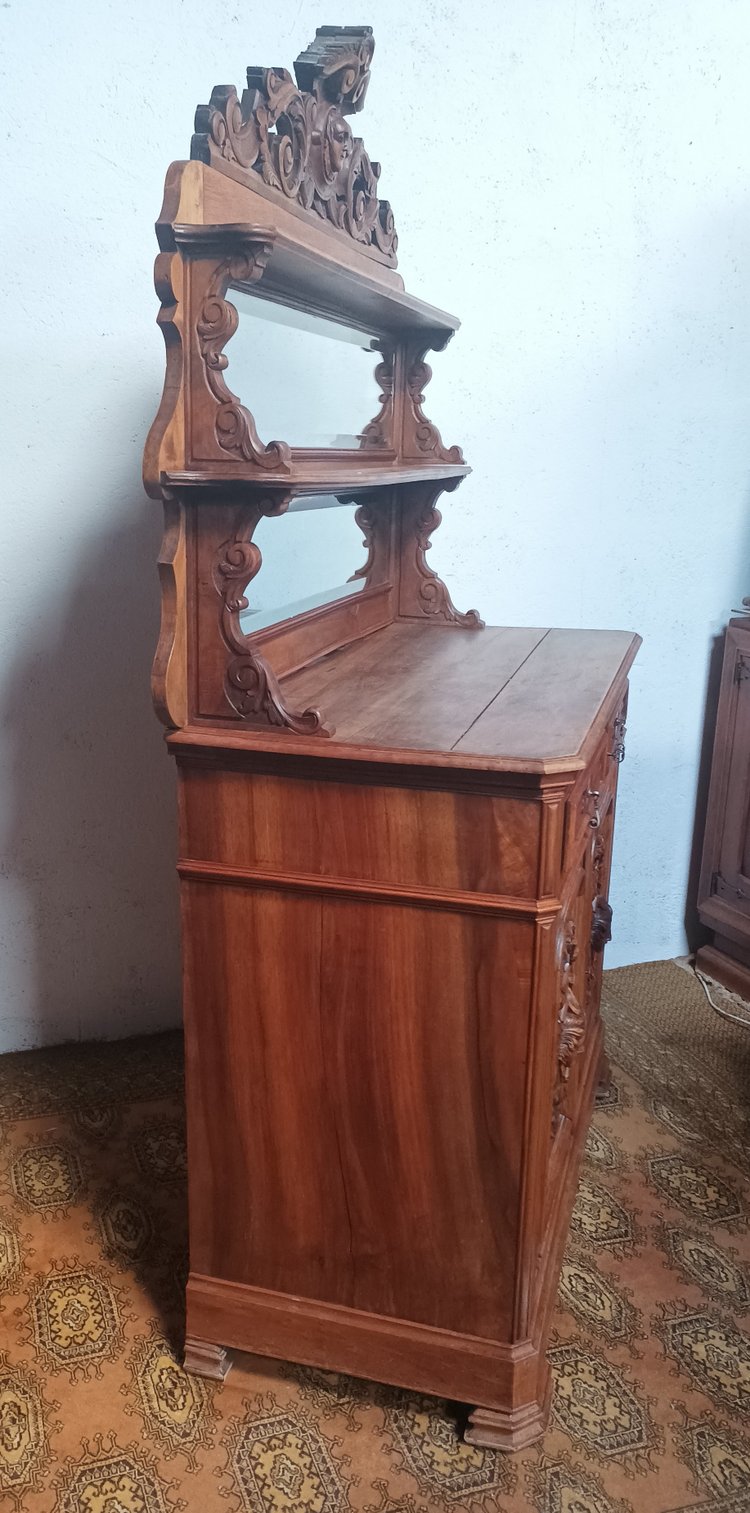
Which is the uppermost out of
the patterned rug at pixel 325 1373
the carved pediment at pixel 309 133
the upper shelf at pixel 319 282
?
the carved pediment at pixel 309 133

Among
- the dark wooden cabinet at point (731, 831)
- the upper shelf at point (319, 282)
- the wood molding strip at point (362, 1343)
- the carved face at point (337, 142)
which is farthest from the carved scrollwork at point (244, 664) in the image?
the dark wooden cabinet at point (731, 831)

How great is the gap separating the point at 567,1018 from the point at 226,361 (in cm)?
101

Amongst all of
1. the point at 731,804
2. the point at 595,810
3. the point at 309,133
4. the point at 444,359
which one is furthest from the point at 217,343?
the point at 731,804

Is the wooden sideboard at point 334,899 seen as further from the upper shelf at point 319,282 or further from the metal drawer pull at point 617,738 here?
the metal drawer pull at point 617,738

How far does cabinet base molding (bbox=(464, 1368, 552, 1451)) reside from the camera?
64.5 inches

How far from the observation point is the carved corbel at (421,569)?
2.33 metres

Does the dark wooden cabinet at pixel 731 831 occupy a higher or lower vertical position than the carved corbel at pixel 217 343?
lower

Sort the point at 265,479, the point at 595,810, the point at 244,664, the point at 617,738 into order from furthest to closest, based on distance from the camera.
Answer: the point at 617,738 < the point at 595,810 < the point at 244,664 < the point at 265,479

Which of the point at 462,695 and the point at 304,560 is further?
the point at 304,560

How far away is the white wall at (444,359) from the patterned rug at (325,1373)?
0.55 metres

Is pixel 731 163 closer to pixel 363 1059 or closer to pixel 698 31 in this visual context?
pixel 698 31

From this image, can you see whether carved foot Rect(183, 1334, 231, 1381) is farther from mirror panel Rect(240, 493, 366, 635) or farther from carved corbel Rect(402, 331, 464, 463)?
carved corbel Rect(402, 331, 464, 463)

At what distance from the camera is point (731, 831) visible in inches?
119

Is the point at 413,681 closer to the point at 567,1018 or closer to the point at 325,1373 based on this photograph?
the point at 567,1018
